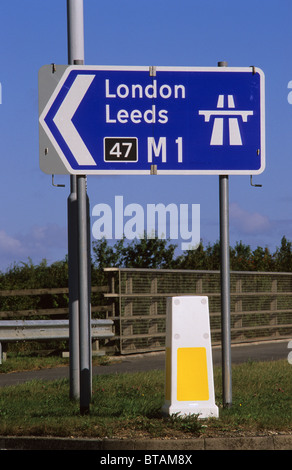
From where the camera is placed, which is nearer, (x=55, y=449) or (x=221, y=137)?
(x=55, y=449)

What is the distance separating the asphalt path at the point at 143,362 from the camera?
43.9 feet

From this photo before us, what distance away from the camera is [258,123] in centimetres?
945

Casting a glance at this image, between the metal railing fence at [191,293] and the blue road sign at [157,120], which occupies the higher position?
the blue road sign at [157,120]

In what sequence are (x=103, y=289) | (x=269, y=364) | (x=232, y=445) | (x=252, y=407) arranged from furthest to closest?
(x=103, y=289), (x=269, y=364), (x=252, y=407), (x=232, y=445)

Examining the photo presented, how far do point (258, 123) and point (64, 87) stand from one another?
227cm

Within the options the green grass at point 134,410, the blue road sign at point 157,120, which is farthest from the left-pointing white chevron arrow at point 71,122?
the green grass at point 134,410

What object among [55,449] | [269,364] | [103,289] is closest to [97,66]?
[55,449]

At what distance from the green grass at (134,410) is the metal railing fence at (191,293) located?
456 centimetres

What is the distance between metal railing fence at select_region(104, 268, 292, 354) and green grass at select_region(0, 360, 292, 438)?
179 inches

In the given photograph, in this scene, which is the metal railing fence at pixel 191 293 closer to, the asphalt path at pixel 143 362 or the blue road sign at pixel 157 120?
the asphalt path at pixel 143 362

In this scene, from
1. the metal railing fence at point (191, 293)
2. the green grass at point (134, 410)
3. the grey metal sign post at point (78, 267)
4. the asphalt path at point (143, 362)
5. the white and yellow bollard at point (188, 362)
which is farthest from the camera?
the metal railing fence at point (191, 293)

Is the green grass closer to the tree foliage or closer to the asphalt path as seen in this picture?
the asphalt path

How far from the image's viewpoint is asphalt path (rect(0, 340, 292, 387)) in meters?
13.4
